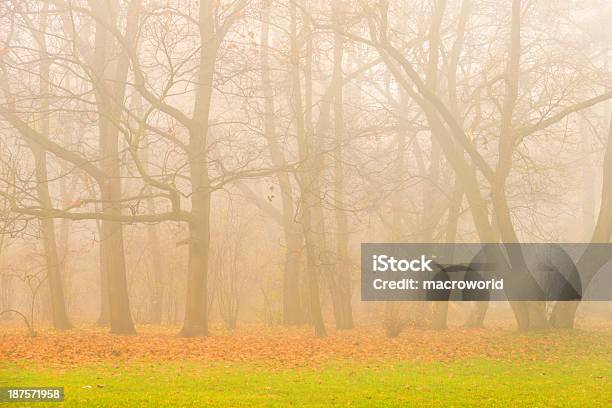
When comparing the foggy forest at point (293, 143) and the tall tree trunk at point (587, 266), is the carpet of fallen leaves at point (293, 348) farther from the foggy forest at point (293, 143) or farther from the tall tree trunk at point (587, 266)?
the foggy forest at point (293, 143)

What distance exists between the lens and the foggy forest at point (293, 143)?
17.6 meters

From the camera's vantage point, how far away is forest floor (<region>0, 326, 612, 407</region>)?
390 inches

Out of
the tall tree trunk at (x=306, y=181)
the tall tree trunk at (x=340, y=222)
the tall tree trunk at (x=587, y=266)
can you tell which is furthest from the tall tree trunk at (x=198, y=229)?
the tall tree trunk at (x=587, y=266)

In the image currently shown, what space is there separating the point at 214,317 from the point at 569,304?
66.9 ft

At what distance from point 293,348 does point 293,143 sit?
19.1m

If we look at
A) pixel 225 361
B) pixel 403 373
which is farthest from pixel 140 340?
pixel 403 373

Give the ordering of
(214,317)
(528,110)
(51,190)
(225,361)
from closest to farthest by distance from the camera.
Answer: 1. (225,361)
2. (528,110)
3. (214,317)
4. (51,190)

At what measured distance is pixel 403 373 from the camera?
12.8 metres

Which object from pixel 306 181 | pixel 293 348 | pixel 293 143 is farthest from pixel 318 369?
pixel 293 143

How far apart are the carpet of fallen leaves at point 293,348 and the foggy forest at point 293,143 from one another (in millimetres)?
1062

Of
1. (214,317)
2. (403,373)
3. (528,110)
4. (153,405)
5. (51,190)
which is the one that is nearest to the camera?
(153,405)

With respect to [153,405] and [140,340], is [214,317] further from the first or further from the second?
[153,405]

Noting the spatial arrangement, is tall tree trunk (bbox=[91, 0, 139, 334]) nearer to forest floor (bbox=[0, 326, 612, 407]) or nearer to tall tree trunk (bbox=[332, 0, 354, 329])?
forest floor (bbox=[0, 326, 612, 407])
